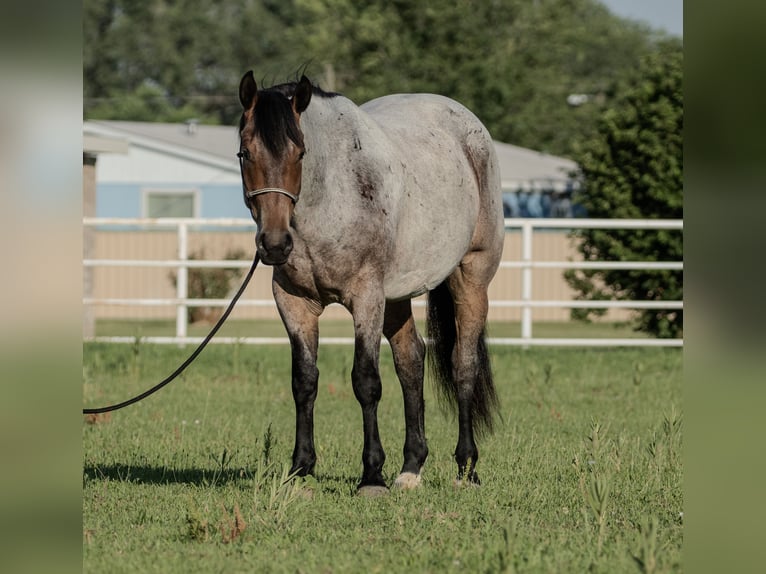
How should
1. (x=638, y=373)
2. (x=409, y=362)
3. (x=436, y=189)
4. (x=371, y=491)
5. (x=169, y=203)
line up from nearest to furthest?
(x=371, y=491), (x=436, y=189), (x=409, y=362), (x=638, y=373), (x=169, y=203)

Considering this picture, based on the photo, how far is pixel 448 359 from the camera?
7148 millimetres

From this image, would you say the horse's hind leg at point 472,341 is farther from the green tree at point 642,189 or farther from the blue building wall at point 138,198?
the blue building wall at point 138,198

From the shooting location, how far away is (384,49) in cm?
4638

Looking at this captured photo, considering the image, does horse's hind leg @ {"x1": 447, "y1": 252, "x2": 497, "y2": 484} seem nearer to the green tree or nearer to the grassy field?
the grassy field

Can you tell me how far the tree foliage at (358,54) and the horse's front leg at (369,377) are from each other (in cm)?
2920

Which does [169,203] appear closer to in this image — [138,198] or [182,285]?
[138,198]

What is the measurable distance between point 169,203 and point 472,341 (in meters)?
23.4

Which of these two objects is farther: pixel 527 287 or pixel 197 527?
pixel 527 287

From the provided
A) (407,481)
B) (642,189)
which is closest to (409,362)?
(407,481)

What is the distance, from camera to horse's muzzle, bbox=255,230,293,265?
16.7 feet

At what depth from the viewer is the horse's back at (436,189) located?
243 inches
